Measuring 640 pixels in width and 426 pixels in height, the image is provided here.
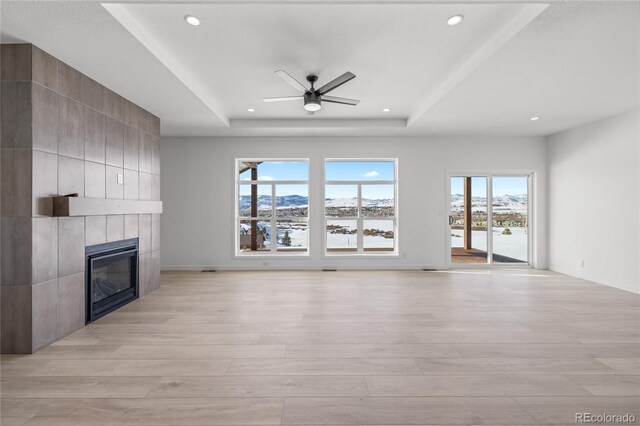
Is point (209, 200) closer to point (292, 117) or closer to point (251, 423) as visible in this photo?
point (292, 117)

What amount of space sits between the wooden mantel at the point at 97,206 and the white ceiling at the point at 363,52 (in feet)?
4.58

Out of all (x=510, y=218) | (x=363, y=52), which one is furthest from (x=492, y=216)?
(x=363, y=52)

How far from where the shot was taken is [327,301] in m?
4.17

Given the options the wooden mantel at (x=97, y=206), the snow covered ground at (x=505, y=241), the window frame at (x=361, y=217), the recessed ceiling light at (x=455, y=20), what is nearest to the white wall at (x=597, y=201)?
the snow covered ground at (x=505, y=241)

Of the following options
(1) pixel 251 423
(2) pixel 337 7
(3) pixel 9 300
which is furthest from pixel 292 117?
(1) pixel 251 423

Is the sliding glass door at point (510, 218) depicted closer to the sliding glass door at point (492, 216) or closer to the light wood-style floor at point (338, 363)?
the sliding glass door at point (492, 216)

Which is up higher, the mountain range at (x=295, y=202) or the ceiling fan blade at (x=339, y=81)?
the ceiling fan blade at (x=339, y=81)

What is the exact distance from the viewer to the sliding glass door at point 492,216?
21.6ft

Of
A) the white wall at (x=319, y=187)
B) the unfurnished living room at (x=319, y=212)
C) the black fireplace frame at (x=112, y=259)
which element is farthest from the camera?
the white wall at (x=319, y=187)

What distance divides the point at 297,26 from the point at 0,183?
2968 mm

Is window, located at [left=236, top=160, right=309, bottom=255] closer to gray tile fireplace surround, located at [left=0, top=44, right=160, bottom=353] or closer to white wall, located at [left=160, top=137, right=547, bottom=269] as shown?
white wall, located at [left=160, top=137, right=547, bottom=269]

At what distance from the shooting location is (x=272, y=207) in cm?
662

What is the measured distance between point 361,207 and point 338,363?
14.5 ft

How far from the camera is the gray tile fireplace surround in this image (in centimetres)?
271
